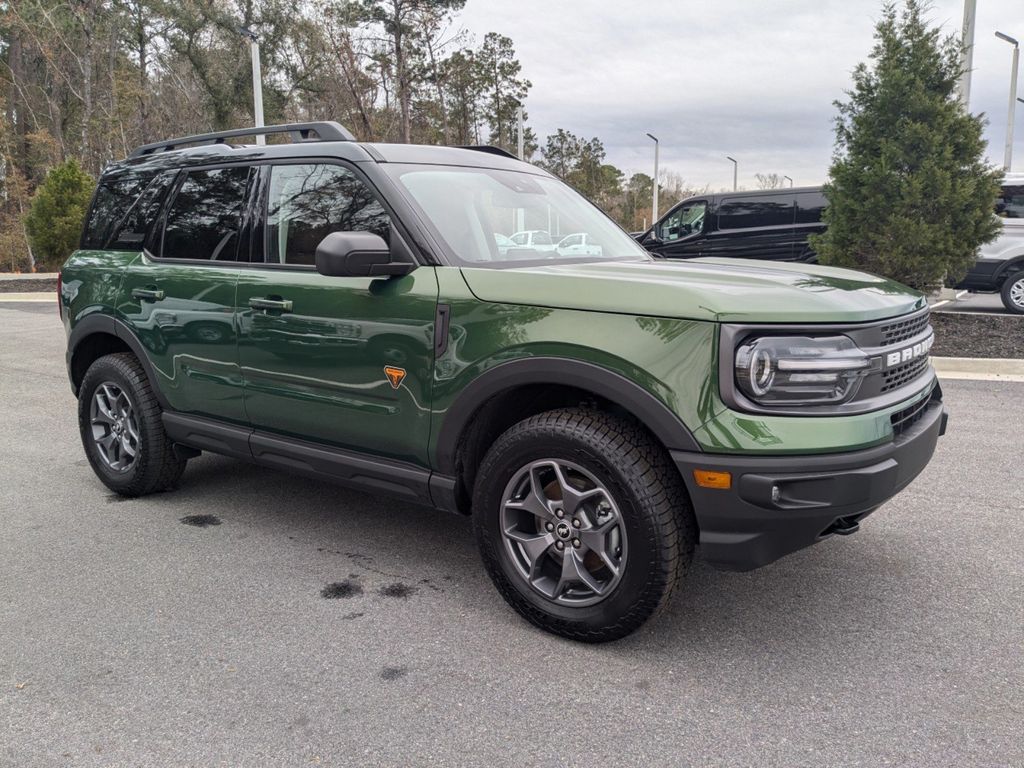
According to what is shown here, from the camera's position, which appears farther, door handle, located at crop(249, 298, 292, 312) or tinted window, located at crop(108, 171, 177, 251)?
tinted window, located at crop(108, 171, 177, 251)

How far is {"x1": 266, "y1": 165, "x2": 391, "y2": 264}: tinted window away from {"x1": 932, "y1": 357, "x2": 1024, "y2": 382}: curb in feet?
21.3

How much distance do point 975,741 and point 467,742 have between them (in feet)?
4.83

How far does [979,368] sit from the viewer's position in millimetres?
8305

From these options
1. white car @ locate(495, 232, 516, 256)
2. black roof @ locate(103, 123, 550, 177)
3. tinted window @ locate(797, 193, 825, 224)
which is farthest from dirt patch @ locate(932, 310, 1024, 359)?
white car @ locate(495, 232, 516, 256)

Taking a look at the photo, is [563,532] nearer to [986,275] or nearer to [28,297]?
[986,275]

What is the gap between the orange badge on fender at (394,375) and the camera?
3343mm

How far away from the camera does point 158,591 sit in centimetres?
353

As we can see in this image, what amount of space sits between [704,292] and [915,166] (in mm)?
8941

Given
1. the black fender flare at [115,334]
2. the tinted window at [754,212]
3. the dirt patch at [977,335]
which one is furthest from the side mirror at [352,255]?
the tinted window at [754,212]

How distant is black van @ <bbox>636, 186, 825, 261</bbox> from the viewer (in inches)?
558

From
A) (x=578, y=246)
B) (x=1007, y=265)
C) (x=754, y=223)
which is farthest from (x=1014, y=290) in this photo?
(x=578, y=246)

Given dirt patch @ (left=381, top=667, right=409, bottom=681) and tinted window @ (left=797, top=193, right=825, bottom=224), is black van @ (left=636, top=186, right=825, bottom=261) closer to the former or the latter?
tinted window @ (left=797, top=193, right=825, bottom=224)

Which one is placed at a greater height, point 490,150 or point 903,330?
point 490,150

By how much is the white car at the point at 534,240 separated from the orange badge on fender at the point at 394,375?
78 centimetres
